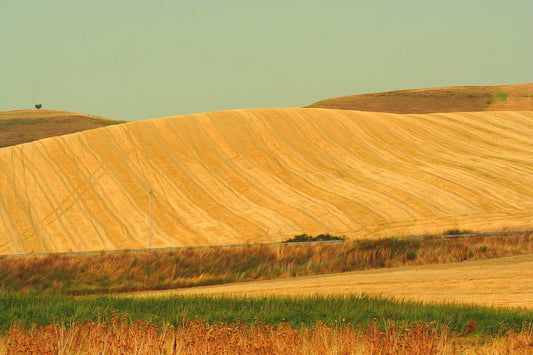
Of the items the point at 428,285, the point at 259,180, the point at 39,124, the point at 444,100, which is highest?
the point at 444,100

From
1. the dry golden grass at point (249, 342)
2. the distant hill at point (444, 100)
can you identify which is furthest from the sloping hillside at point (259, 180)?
the distant hill at point (444, 100)

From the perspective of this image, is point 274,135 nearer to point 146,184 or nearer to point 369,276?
point 146,184

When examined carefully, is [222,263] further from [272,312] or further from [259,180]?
[259,180]

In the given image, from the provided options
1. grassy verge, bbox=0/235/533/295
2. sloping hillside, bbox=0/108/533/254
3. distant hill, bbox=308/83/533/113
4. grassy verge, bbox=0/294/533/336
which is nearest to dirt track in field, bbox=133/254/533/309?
grassy verge, bbox=0/235/533/295

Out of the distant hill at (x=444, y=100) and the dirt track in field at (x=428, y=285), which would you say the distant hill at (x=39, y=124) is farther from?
the dirt track in field at (x=428, y=285)

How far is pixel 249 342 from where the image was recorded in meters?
8.38

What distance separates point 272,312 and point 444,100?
7642 cm

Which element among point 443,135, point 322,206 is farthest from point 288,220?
point 443,135

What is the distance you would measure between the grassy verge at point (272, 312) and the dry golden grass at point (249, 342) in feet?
2.91

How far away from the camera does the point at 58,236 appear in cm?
2909

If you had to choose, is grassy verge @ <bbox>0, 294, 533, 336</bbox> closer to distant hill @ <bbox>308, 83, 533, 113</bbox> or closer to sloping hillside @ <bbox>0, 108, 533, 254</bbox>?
sloping hillside @ <bbox>0, 108, 533, 254</bbox>

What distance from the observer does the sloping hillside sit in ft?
97.0

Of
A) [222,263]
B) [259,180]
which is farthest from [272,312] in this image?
[259,180]

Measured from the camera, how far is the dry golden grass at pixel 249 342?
8.10 meters
